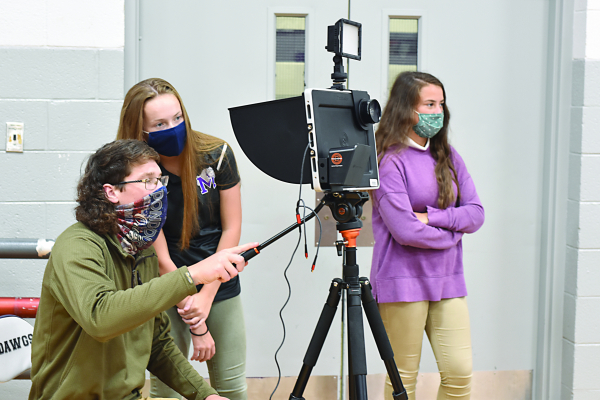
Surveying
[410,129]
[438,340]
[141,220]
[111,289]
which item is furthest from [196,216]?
[438,340]

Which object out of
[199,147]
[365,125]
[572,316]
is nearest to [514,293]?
[572,316]

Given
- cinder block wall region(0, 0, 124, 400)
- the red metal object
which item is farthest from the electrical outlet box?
the red metal object

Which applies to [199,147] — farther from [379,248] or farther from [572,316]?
[572,316]

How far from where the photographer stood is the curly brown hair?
119cm

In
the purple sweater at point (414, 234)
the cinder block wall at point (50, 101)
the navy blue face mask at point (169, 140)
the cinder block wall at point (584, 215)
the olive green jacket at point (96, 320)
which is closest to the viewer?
the olive green jacket at point (96, 320)

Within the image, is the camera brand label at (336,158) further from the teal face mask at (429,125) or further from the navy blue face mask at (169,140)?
the teal face mask at (429,125)

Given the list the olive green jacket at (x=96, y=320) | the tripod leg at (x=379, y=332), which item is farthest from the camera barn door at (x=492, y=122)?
the olive green jacket at (x=96, y=320)

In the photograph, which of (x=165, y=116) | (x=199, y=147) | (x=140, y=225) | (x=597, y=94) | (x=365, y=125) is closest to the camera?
(x=140, y=225)

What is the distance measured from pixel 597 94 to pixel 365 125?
4.56ft

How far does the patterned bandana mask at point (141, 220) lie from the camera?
1.23m

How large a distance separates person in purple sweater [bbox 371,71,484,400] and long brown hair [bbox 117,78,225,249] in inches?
22.8

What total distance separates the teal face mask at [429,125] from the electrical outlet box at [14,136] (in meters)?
1.44

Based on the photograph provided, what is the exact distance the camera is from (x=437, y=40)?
2330 mm

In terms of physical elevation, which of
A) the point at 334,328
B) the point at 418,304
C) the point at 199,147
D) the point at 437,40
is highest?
the point at 437,40
